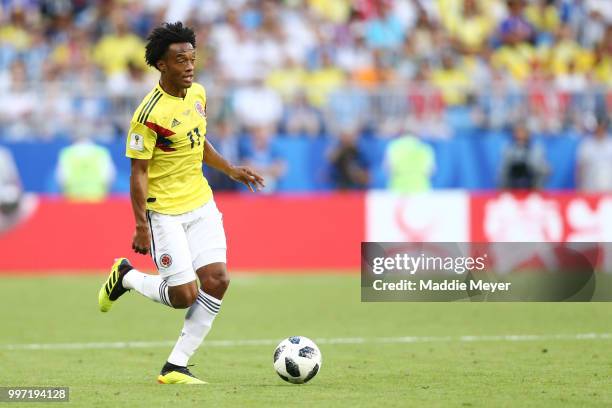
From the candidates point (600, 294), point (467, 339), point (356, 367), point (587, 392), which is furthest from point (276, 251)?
point (587, 392)

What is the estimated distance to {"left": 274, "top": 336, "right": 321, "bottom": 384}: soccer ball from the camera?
8.57 metres

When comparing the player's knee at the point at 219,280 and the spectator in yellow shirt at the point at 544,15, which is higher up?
the spectator in yellow shirt at the point at 544,15

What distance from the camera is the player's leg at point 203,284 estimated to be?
29.1 ft

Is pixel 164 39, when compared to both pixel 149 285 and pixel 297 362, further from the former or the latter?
pixel 297 362

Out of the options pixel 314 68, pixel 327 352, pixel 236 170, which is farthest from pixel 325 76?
pixel 236 170

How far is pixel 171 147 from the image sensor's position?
8898mm

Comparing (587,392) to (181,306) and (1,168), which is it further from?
(1,168)

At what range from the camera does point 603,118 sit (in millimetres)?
21375

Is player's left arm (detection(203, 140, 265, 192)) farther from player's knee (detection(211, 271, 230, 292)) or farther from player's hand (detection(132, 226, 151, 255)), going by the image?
player's hand (detection(132, 226, 151, 255))

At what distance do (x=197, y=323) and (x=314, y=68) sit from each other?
13.6 metres

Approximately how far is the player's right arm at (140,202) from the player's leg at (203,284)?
1.39ft

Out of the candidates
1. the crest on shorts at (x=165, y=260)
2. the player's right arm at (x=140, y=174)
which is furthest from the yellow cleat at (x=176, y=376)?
the player's right arm at (x=140, y=174)

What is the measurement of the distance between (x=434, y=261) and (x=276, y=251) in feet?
27.5

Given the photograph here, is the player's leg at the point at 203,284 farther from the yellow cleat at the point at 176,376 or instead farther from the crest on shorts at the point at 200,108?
the crest on shorts at the point at 200,108
